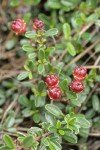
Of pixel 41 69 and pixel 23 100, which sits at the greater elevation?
pixel 41 69

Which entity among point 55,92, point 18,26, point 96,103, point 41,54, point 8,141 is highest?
point 18,26

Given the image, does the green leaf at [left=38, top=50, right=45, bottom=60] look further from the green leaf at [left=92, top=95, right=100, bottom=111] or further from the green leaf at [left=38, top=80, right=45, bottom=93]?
the green leaf at [left=92, top=95, right=100, bottom=111]

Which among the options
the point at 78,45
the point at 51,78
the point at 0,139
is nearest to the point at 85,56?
the point at 78,45

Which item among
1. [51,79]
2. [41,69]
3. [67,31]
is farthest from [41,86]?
[67,31]

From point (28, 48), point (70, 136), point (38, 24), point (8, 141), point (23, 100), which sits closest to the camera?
point (8, 141)

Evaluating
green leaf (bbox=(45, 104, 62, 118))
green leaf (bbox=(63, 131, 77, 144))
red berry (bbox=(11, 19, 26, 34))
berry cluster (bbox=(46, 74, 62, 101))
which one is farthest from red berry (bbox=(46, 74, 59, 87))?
red berry (bbox=(11, 19, 26, 34))

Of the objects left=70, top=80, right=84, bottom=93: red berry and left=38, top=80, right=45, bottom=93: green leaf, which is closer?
left=70, top=80, right=84, bottom=93: red berry

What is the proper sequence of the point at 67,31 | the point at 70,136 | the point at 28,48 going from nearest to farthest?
the point at 70,136
the point at 28,48
the point at 67,31

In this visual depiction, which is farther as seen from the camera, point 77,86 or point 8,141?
point 77,86

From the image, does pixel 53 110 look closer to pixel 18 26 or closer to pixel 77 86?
pixel 77 86

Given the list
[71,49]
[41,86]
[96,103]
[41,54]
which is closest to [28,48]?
[41,54]

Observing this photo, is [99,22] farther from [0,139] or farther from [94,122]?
[0,139]

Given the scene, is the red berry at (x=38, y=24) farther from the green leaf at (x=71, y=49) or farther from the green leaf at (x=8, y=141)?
the green leaf at (x=8, y=141)
